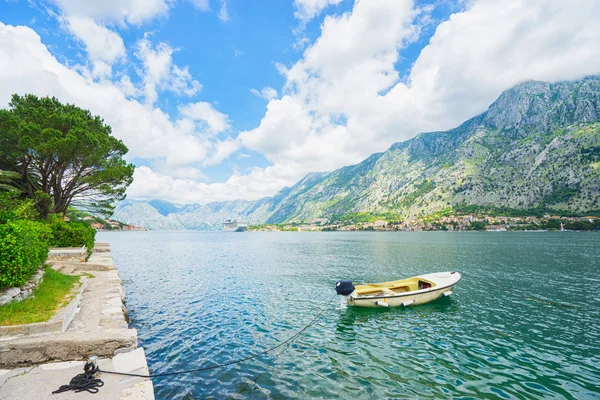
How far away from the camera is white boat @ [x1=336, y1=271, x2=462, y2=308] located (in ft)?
68.4

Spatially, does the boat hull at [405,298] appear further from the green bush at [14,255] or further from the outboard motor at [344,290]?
the green bush at [14,255]

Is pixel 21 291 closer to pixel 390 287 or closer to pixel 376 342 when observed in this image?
pixel 376 342

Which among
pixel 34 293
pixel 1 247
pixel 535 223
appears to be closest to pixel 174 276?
pixel 34 293

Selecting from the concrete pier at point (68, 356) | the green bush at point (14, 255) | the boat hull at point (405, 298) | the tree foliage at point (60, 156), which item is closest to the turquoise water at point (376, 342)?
the boat hull at point (405, 298)

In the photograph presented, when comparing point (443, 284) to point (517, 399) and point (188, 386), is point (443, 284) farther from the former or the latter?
point (188, 386)

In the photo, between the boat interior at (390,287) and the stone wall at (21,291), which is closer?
the stone wall at (21,291)

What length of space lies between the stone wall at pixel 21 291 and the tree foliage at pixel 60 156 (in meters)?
18.8

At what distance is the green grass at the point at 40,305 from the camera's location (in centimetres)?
925

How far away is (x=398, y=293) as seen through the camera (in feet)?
70.0

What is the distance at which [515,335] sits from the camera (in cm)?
1585

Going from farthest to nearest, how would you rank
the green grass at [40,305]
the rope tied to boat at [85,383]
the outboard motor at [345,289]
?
the outboard motor at [345,289], the green grass at [40,305], the rope tied to boat at [85,383]

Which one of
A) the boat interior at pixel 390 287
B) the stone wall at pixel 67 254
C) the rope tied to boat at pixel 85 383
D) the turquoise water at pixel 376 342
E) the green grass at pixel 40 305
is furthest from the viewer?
the stone wall at pixel 67 254

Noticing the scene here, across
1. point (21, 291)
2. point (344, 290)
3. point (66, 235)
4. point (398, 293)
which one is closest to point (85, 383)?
point (21, 291)

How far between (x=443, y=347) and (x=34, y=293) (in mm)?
19518
